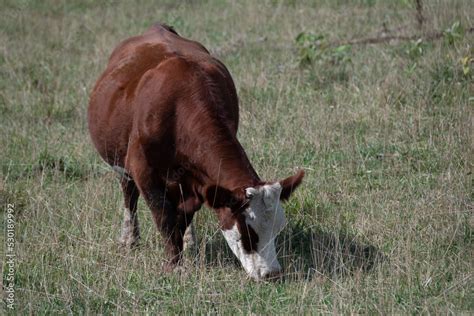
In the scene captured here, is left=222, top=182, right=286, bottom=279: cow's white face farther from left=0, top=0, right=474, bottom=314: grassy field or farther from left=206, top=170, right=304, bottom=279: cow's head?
left=0, top=0, right=474, bottom=314: grassy field

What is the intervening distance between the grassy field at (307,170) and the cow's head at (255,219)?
16 cm

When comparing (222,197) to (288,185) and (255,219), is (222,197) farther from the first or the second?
(288,185)

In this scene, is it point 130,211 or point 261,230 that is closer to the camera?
point 261,230

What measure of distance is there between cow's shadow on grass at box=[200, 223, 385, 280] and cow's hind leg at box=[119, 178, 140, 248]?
2.15 ft

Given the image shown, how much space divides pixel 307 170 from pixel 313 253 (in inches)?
64.9

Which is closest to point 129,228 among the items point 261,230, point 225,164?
point 225,164

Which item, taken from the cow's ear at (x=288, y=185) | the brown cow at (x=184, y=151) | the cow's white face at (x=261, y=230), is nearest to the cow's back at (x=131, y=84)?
the brown cow at (x=184, y=151)

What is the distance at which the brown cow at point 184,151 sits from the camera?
5.68 meters

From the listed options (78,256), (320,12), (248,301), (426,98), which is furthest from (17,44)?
(248,301)

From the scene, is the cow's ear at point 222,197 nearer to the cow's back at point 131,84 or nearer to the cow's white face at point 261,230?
the cow's white face at point 261,230

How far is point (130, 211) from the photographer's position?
7180mm

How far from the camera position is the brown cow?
5684 millimetres

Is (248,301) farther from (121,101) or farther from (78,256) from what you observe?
(121,101)

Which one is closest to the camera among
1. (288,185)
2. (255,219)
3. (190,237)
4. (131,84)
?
(255,219)
